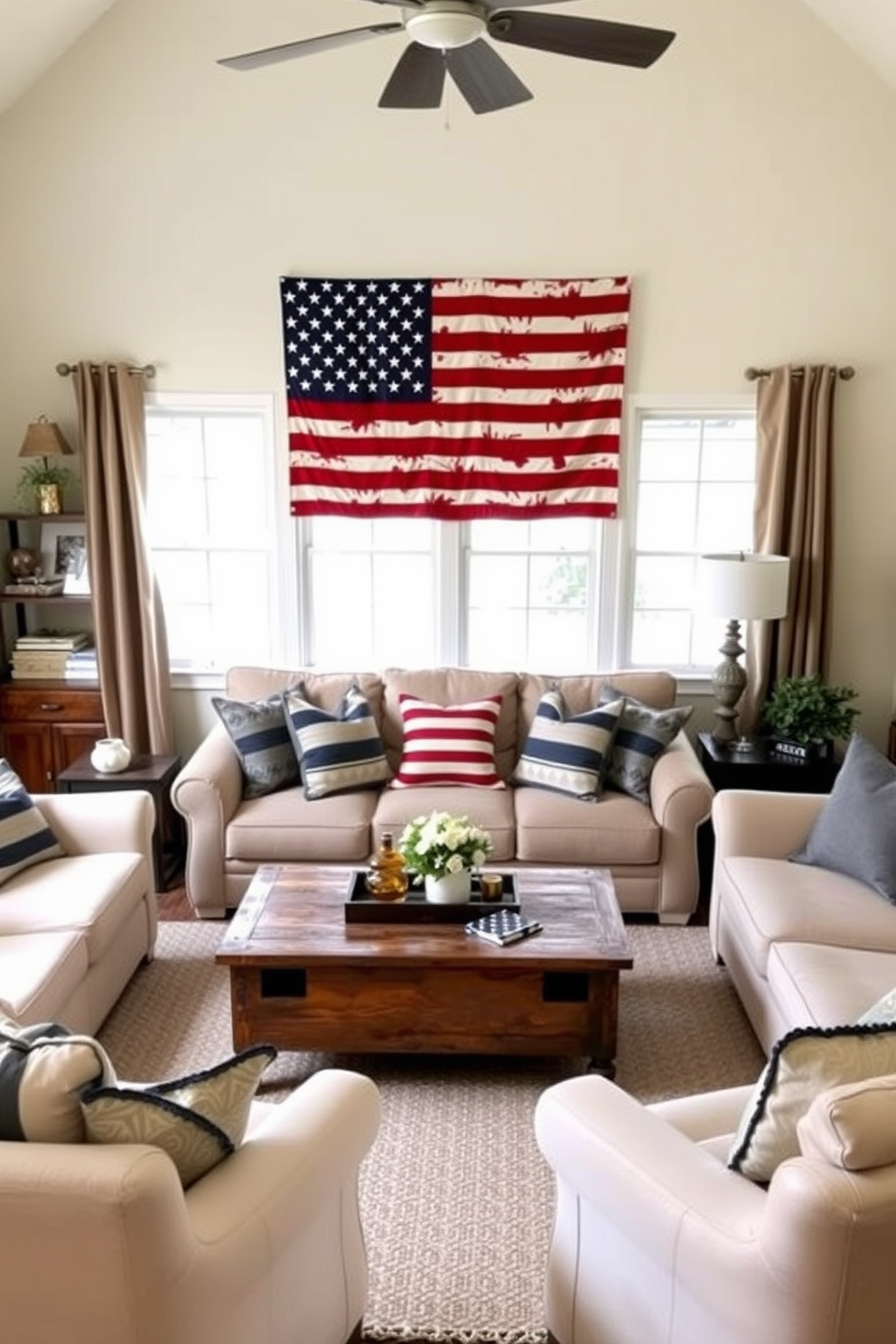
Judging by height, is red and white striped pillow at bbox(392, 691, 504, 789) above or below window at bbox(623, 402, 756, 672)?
below

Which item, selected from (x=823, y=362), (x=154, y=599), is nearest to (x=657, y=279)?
(x=823, y=362)

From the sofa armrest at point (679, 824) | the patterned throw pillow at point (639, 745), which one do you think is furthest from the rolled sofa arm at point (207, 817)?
the sofa armrest at point (679, 824)

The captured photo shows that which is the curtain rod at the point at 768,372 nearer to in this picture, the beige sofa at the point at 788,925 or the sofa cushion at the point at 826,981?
the beige sofa at the point at 788,925

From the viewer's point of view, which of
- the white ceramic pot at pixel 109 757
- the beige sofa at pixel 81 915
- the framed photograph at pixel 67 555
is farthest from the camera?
the framed photograph at pixel 67 555

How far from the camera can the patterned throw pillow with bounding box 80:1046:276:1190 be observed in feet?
5.57

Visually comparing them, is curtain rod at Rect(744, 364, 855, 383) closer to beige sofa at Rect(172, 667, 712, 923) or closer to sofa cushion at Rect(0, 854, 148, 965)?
beige sofa at Rect(172, 667, 712, 923)

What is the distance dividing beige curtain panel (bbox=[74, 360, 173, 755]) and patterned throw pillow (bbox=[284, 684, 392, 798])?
88 cm

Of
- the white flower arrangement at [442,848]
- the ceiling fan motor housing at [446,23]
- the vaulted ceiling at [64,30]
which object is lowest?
the white flower arrangement at [442,848]

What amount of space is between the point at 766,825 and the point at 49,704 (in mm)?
3350

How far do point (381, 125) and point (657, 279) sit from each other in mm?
1428

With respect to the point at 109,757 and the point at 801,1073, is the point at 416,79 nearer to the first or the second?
the point at 801,1073

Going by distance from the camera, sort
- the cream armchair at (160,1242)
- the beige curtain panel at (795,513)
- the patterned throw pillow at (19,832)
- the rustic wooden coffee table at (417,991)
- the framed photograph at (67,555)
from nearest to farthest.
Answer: the cream armchair at (160,1242)
the rustic wooden coffee table at (417,991)
the patterned throw pillow at (19,832)
the beige curtain panel at (795,513)
the framed photograph at (67,555)

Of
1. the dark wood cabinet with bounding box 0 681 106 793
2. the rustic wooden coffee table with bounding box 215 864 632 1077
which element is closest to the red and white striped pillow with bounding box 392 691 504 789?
the rustic wooden coffee table with bounding box 215 864 632 1077

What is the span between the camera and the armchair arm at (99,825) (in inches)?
149
